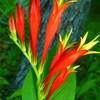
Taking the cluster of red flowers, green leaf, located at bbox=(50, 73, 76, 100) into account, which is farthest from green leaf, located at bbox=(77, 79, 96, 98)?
the cluster of red flowers

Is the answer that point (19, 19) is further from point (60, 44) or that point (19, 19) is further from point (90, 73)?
point (90, 73)

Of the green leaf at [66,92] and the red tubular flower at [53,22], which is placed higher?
the red tubular flower at [53,22]

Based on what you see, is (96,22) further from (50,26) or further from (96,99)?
(50,26)

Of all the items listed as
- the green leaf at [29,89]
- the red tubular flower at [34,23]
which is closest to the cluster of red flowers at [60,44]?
the red tubular flower at [34,23]

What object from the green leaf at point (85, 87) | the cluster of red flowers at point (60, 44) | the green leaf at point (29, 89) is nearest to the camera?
the cluster of red flowers at point (60, 44)

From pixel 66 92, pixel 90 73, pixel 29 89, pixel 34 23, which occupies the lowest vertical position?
pixel 90 73

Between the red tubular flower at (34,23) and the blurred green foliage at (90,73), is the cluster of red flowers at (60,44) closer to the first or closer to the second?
the red tubular flower at (34,23)

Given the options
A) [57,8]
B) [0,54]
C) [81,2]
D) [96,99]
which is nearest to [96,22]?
[0,54]

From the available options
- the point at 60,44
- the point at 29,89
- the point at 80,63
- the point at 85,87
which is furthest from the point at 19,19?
the point at 80,63
